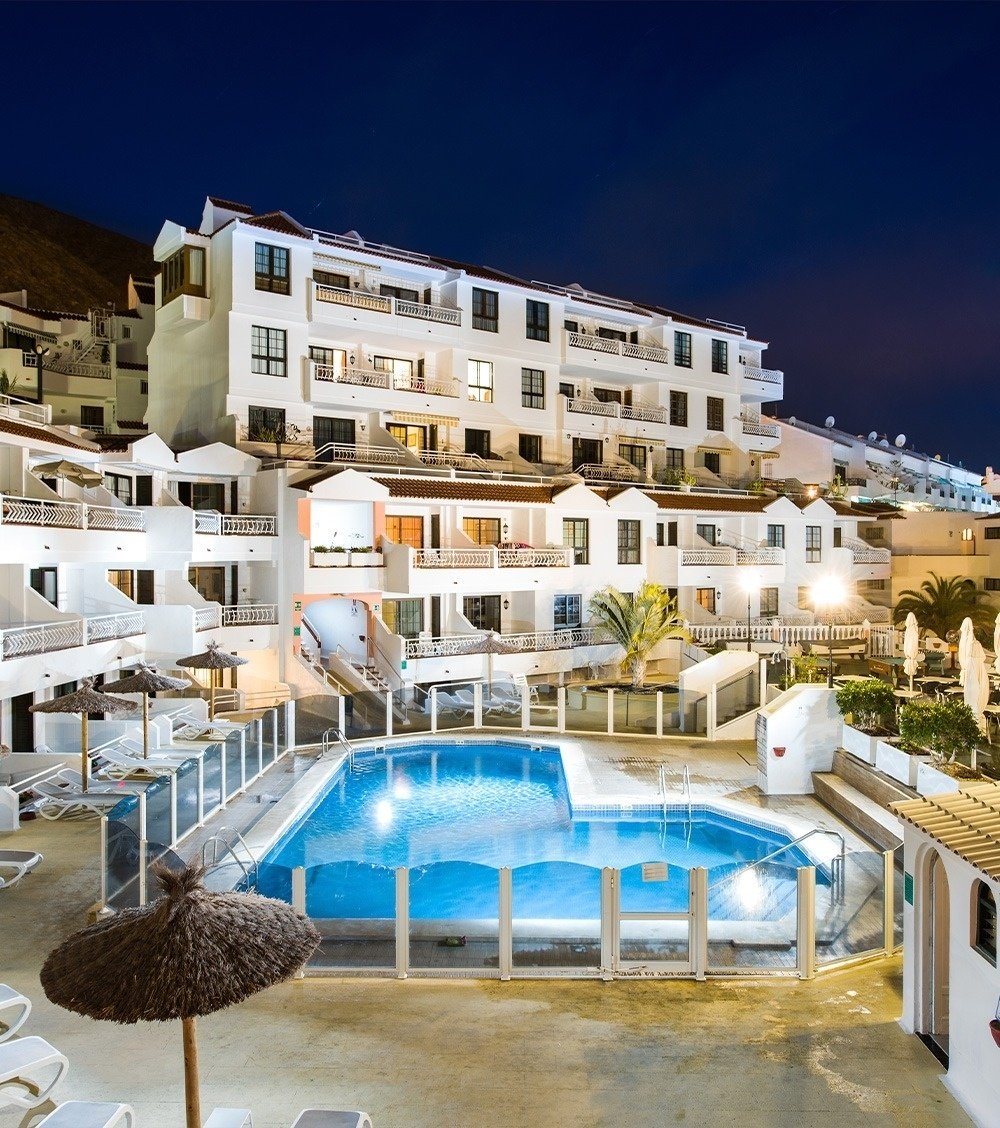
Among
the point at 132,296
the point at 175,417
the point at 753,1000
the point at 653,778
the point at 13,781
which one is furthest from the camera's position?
the point at 132,296

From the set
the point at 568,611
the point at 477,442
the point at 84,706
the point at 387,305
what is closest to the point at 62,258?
the point at 387,305

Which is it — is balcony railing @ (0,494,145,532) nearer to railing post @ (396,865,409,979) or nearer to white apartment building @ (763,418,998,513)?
railing post @ (396,865,409,979)

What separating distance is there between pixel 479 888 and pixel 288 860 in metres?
6.21

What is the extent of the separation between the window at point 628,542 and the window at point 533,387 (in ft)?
24.6

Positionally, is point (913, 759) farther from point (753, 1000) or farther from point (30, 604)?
point (30, 604)

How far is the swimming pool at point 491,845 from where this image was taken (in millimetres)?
9648

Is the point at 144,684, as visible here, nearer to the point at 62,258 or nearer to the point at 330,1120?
the point at 330,1120

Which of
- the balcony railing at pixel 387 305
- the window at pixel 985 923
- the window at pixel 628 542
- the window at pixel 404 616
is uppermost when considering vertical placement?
the balcony railing at pixel 387 305

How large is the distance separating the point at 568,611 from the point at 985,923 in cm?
2535

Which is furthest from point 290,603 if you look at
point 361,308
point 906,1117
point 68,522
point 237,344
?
Answer: point 906,1117

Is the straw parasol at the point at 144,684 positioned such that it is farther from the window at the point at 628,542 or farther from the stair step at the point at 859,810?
the window at the point at 628,542

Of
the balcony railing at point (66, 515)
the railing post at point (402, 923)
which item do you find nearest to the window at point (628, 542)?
the balcony railing at point (66, 515)

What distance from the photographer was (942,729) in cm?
1415

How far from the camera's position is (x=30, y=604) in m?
19.6
